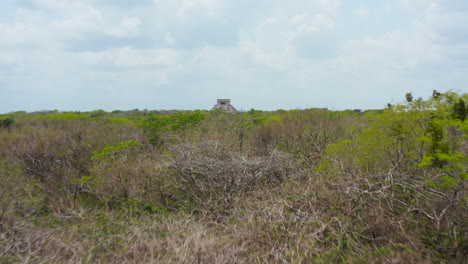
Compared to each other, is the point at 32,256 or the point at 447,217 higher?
the point at 447,217

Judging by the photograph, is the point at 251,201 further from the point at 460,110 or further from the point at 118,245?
the point at 460,110

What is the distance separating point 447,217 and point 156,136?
9.04 meters

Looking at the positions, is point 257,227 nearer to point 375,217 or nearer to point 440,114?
point 375,217

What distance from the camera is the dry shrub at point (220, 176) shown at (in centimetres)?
648

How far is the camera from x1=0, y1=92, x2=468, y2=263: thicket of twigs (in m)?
4.18

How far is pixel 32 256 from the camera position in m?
3.93

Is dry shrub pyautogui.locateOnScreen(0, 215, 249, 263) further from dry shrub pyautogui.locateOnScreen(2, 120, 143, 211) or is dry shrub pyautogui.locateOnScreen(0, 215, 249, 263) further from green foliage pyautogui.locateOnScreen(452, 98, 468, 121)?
green foliage pyautogui.locateOnScreen(452, 98, 468, 121)

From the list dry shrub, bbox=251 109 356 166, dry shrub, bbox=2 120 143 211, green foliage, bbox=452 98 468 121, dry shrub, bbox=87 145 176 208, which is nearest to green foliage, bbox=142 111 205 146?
dry shrub, bbox=2 120 143 211

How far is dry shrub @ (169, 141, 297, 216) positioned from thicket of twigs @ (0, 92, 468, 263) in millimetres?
34

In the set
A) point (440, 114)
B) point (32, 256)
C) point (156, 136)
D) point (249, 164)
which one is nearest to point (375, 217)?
point (440, 114)

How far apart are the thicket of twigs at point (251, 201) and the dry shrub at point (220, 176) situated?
3 centimetres

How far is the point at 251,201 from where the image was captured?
248 inches

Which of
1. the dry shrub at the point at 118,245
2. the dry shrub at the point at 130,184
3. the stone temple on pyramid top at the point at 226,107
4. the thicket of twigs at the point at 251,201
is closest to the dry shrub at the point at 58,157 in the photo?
the thicket of twigs at the point at 251,201

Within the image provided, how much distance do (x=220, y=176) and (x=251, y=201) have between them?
A: 36.8 inches
